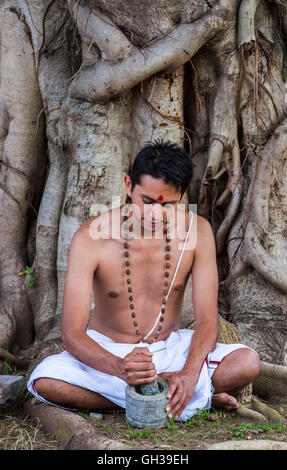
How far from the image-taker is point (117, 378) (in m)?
3.10

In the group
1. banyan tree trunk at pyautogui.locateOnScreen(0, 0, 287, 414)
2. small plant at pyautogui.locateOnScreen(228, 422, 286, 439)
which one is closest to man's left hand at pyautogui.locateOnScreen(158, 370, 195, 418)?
small plant at pyautogui.locateOnScreen(228, 422, 286, 439)

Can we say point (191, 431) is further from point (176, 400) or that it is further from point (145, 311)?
point (145, 311)

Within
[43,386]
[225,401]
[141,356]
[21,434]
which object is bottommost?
[21,434]

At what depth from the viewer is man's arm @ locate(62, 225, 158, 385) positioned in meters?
2.92

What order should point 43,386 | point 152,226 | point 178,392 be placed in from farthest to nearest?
1. point 152,226
2. point 43,386
3. point 178,392

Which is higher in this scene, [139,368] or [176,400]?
[139,368]

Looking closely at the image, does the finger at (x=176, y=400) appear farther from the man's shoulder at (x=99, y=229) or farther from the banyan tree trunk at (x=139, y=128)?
the banyan tree trunk at (x=139, y=128)

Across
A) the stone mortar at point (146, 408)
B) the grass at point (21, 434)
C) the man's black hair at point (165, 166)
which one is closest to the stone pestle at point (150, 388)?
the stone mortar at point (146, 408)

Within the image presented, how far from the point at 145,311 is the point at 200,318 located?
33 centimetres

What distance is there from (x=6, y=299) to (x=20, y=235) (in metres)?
0.63

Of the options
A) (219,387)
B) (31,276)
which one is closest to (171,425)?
(219,387)

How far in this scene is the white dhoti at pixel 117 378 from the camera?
10.2ft

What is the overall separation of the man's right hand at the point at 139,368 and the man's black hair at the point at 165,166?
0.96 meters

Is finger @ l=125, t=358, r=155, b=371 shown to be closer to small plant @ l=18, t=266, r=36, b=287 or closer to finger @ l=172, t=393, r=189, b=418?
finger @ l=172, t=393, r=189, b=418
